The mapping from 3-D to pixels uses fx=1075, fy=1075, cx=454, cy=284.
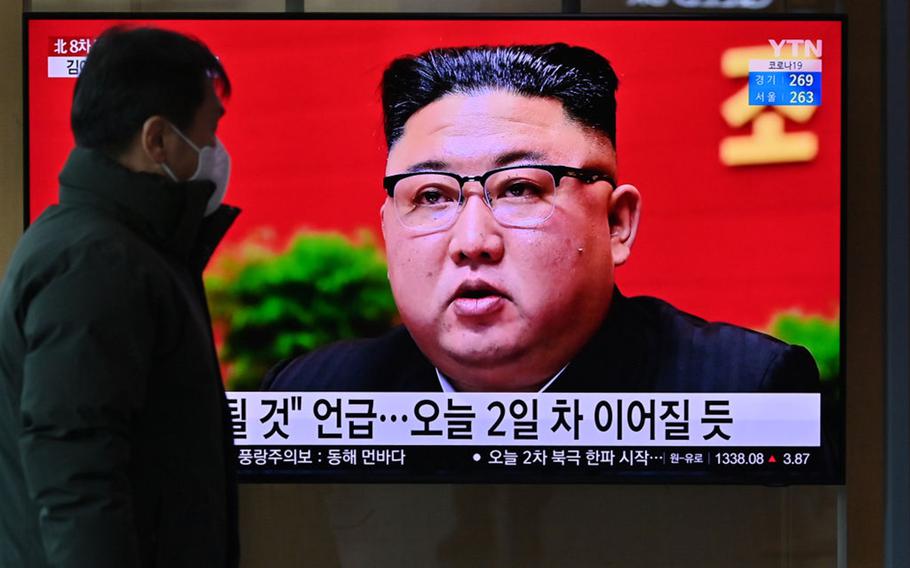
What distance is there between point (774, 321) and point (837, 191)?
47 centimetres

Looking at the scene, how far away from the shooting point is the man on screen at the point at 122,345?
62.4 inches

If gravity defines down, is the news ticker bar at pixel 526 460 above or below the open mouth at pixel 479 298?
below

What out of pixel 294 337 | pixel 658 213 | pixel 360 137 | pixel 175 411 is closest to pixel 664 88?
pixel 658 213

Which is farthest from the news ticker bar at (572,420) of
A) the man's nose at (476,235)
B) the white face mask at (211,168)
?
the white face mask at (211,168)

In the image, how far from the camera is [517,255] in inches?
135

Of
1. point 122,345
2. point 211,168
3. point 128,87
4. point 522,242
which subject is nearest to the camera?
point 122,345

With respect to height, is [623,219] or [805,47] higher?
[805,47]

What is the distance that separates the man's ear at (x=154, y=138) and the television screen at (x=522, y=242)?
167cm

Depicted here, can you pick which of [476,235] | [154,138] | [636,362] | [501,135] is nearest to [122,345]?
[154,138]

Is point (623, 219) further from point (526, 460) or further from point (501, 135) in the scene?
point (526, 460)

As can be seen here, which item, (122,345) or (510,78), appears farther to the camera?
(510,78)

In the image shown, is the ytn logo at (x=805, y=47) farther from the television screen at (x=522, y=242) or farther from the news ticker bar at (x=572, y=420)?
the news ticker bar at (x=572, y=420)

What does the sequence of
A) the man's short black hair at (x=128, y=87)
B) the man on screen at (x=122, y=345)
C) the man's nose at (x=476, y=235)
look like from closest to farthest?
the man on screen at (x=122, y=345), the man's short black hair at (x=128, y=87), the man's nose at (x=476, y=235)

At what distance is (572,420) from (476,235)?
2.20 ft
